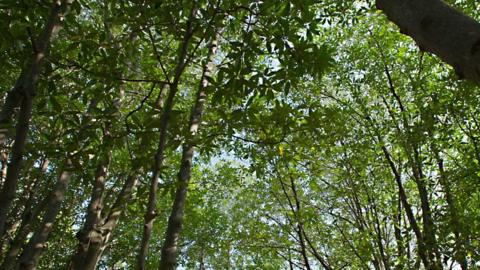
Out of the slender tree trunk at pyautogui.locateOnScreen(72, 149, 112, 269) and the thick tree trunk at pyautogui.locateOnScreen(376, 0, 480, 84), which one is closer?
the thick tree trunk at pyautogui.locateOnScreen(376, 0, 480, 84)

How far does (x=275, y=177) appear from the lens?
355 inches

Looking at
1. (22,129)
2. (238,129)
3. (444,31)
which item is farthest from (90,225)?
(444,31)

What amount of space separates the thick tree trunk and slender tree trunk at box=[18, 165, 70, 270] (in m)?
4.49

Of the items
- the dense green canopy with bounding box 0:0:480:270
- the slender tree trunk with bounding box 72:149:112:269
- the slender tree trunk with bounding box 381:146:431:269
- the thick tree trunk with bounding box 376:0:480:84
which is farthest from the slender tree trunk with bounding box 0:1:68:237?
the slender tree trunk with bounding box 381:146:431:269

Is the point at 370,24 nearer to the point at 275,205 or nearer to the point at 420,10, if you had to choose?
the point at 275,205

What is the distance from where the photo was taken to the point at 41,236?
5.48m

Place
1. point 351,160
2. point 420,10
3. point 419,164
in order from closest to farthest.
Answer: point 420,10
point 419,164
point 351,160

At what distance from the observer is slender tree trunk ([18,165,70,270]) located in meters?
5.08

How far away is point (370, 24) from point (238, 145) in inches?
186

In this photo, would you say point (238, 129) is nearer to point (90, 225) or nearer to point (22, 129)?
point (22, 129)

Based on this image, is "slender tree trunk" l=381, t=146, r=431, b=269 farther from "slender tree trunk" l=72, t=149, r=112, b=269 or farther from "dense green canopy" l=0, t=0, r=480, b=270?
"slender tree trunk" l=72, t=149, r=112, b=269

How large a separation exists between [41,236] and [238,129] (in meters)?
4.06

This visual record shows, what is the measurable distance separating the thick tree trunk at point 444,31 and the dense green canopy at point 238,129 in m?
0.82

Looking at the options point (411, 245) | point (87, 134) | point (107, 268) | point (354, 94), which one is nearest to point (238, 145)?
point (354, 94)
